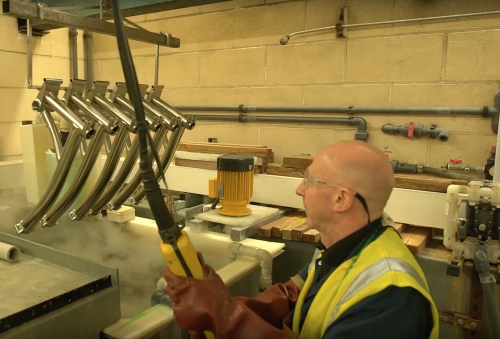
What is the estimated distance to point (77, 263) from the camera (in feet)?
3.63

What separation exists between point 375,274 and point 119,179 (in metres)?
0.75

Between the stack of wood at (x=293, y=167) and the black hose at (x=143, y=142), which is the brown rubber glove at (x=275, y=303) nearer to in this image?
the black hose at (x=143, y=142)

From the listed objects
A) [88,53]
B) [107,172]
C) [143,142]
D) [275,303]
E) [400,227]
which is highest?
[88,53]

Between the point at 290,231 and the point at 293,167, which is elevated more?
the point at 293,167

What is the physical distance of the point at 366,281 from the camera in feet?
2.66

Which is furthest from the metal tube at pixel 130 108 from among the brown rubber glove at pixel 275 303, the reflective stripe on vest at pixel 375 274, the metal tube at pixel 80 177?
the reflective stripe on vest at pixel 375 274

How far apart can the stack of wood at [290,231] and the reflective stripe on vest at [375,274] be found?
0.75m

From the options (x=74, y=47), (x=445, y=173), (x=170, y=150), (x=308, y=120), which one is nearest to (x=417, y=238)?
(x=445, y=173)

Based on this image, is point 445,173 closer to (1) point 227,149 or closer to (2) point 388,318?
(1) point 227,149

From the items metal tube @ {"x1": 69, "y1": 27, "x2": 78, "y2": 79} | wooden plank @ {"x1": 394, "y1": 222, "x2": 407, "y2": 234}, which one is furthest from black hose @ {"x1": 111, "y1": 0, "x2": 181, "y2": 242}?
metal tube @ {"x1": 69, "y1": 27, "x2": 78, "y2": 79}

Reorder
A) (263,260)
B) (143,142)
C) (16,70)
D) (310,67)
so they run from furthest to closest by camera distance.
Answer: (16,70)
(310,67)
(263,260)
(143,142)

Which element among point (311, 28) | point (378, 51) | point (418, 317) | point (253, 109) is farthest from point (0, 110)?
point (418, 317)

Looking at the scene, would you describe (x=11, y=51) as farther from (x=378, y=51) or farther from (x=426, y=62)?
(x=426, y=62)

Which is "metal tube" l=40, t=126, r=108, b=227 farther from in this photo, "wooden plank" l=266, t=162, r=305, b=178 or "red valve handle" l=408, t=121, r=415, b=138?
"red valve handle" l=408, t=121, r=415, b=138
